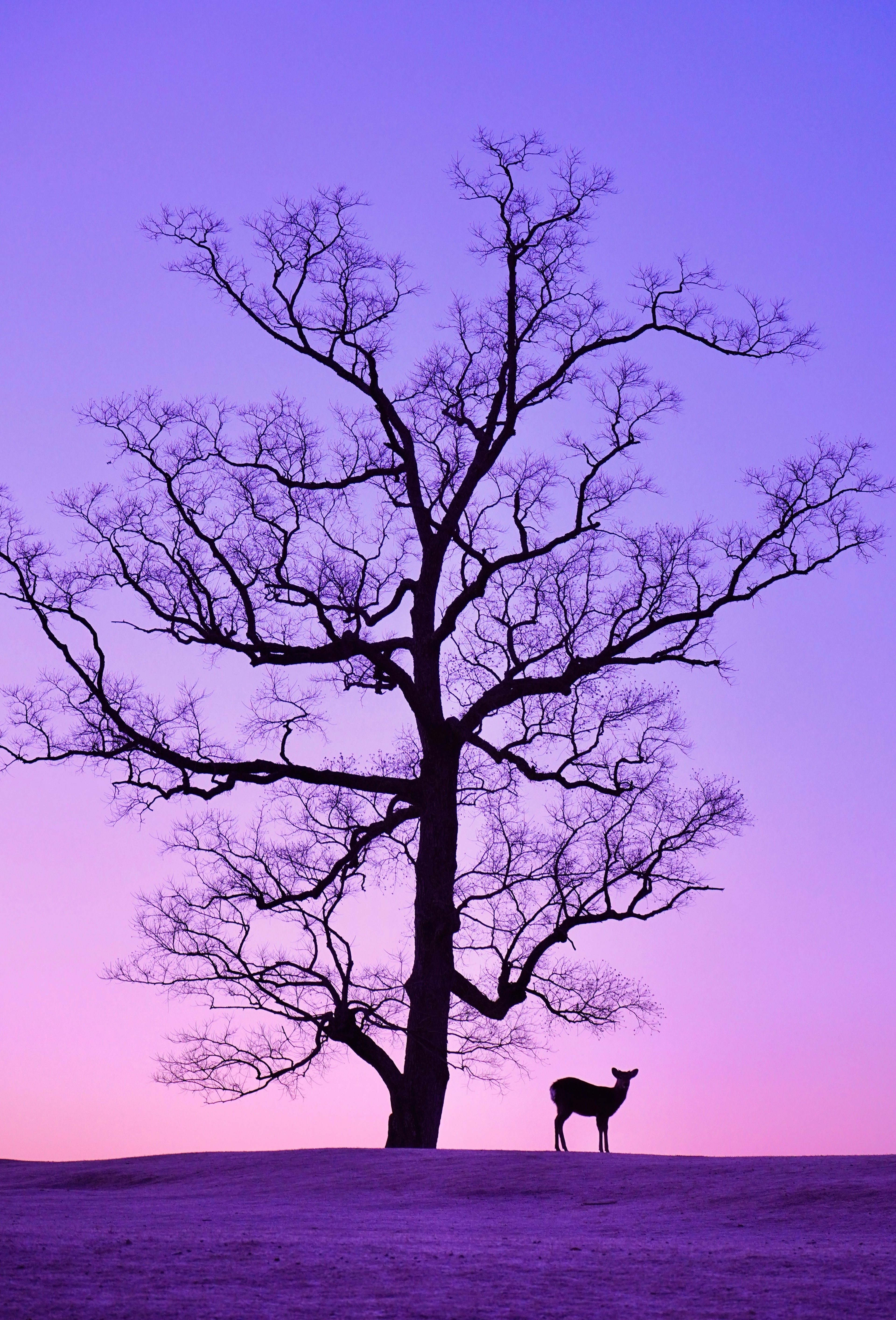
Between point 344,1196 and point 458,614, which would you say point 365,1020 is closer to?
point 458,614

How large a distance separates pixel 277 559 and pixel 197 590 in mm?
1214

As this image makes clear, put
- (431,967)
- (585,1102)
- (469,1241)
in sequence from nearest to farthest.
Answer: (469,1241)
(585,1102)
(431,967)

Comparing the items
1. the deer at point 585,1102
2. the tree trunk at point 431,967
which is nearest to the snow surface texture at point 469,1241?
the deer at point 585,1102

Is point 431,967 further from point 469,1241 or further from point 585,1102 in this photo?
point 469,1241

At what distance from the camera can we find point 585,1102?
15109 millimetres

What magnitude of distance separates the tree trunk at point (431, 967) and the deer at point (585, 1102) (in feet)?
9.80

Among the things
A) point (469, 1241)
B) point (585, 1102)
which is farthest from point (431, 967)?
point (469, 1241)

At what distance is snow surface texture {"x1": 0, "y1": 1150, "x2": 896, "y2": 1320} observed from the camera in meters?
6.35

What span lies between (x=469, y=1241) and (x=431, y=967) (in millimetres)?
9993

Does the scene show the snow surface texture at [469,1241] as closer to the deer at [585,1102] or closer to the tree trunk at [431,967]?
the deer at [585,1102]

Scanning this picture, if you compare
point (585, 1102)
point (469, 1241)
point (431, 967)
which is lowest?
point (469, 1241)

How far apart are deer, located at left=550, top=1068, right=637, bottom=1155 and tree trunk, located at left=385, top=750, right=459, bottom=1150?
9.80ft

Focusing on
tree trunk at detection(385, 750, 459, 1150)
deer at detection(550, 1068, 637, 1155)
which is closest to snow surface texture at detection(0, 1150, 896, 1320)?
deer at detection(550, 1068, 637, 1155)

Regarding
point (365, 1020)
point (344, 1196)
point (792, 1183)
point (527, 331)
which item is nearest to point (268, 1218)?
point (344, 1196)
